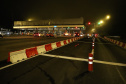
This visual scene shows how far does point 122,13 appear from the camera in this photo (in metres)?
31.8

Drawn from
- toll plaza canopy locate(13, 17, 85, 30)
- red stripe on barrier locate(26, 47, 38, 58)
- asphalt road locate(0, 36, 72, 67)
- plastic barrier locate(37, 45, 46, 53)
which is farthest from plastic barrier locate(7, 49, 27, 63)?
toll plaza canopy locate(13, 17, 85, 30)

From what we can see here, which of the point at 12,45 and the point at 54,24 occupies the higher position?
the point at 54,24

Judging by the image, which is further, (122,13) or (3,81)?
(122,13)

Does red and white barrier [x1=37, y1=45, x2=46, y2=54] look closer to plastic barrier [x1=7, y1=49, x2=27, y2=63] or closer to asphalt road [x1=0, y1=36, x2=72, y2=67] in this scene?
plastic barrier [x1=7, y1=49, x2=27, y2=63]

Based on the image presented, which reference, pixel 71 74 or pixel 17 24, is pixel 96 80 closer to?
pixel 71 74

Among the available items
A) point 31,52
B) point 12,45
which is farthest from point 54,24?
point 31,52

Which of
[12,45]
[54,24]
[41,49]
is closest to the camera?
[41,49]

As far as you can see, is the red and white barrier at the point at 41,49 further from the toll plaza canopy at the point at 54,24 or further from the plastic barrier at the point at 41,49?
the toll plaza canopy at the point at 54,24

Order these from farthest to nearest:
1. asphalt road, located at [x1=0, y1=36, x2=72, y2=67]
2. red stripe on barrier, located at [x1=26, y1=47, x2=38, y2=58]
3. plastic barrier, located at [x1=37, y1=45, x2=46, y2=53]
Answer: plastic barrier, located at [x1=37, y1=45, x2=46, y2=53]
asphalt road, located at [x1=0, y1=36, x2=72, y2=67]
red stripe on barrier, located at [x1=26, y1=47, x2=38, y2=58]

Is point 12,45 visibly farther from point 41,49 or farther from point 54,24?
point 54,24

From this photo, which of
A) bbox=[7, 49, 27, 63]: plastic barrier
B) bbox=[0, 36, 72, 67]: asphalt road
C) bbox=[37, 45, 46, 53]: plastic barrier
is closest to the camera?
bbox=[7, 49, 27, 63]: plastic barrier

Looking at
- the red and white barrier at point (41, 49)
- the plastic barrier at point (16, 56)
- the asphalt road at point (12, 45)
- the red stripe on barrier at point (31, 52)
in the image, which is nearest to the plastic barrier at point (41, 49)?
the red and white barrier at point (41, 49)

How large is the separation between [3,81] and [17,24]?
74.4 meters

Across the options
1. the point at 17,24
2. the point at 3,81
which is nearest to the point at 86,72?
the point at 3,81
